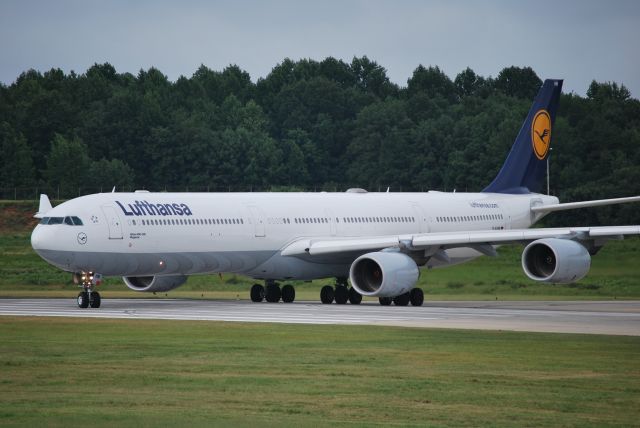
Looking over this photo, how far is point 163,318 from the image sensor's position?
1446 inches

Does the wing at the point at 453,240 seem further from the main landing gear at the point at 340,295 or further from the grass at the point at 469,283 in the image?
the grass at the point at 469,283

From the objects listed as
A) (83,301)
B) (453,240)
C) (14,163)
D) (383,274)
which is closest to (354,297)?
(383,274)

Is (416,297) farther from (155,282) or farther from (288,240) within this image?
(155,282)

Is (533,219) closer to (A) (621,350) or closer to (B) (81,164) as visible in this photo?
(A) (621,350)

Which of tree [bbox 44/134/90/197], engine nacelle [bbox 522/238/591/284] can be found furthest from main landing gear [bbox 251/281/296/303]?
tree [bbox 44/134/90/197]

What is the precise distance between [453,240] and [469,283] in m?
11.7

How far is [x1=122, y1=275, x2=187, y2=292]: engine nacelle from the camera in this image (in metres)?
47.2

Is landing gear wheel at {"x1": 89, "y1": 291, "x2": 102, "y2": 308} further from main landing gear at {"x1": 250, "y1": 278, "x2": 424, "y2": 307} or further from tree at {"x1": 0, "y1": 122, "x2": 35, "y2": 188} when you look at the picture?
tree at {"x1": 0, "y1": 122, "x2": 35, "y2": 188}

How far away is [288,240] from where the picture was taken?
47344 mm

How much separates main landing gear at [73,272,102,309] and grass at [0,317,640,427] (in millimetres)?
9411

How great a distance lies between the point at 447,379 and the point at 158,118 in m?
93.6

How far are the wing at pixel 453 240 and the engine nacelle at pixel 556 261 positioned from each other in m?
0.54

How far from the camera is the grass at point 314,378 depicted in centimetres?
1897

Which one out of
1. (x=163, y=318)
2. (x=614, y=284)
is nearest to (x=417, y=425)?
(x=163, y=318)
